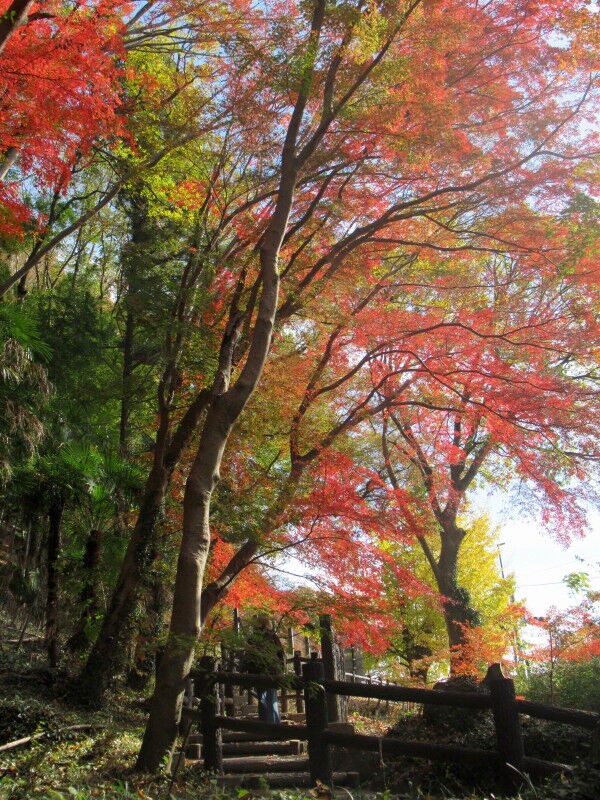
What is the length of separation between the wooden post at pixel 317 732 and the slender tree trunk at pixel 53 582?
6086mm

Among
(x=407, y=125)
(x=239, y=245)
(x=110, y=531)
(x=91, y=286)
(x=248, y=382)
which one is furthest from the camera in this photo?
(x=91, y=286)

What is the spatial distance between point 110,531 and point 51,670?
2.55m

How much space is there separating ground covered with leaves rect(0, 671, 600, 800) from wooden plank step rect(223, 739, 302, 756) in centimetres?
115

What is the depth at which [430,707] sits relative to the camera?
9453 millimetres

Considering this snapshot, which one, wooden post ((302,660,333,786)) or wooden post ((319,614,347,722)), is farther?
wooden post ((319,614,347,722))

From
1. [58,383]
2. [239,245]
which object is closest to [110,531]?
[58,383]

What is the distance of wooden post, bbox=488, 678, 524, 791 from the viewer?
5.03 metres

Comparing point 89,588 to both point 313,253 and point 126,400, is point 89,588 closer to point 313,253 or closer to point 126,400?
point 126,400

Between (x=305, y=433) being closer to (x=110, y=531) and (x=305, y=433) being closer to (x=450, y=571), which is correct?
(x=110, y=531)

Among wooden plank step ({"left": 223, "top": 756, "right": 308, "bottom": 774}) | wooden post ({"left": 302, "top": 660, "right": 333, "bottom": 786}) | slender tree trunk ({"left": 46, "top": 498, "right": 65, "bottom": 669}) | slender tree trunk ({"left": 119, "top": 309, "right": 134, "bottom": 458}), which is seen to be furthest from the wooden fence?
slender tree trunk ({"left": 119, "top": 309, "right": 134, "bottom": 458})

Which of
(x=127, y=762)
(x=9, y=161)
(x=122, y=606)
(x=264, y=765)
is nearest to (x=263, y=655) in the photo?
(x=127, y=762)

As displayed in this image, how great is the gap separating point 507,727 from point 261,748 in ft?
14.0

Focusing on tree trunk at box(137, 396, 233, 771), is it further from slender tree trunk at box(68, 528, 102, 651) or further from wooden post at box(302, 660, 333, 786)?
slender tree trunk at box(68, 528, 102, 651)

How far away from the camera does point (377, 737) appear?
5457 mm
